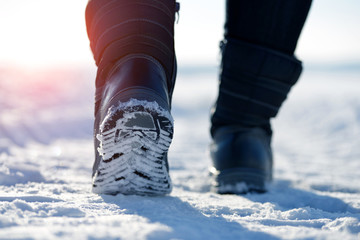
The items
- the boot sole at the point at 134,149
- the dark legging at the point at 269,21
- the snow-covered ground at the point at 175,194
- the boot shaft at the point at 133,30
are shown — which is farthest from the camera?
the dark legging at the point at 269,21

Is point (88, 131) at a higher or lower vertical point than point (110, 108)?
higher

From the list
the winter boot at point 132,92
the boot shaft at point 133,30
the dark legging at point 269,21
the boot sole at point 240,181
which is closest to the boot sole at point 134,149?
the winter boot at point 132,92

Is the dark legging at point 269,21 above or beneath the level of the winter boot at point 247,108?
above

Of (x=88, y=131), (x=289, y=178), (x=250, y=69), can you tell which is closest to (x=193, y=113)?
(x=88, y=131)

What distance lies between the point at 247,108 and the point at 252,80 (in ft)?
0.40

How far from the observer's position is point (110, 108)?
75 cm

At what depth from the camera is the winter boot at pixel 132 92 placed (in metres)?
0.74

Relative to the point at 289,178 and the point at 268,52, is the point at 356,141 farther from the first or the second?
the point at 268,52

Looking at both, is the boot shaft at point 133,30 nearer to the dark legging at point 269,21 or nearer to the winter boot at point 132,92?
the winter boot at point 132,92

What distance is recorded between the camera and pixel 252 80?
119 centimetres

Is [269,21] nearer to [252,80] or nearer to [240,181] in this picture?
[252,80]

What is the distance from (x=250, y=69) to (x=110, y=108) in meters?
0.60

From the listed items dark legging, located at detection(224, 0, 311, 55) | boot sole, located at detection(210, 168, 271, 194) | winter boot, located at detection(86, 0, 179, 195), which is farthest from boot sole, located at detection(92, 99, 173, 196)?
dark legging, located at detection(224, 0, 311, 55)

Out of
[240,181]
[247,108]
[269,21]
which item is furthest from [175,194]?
[269,21]
